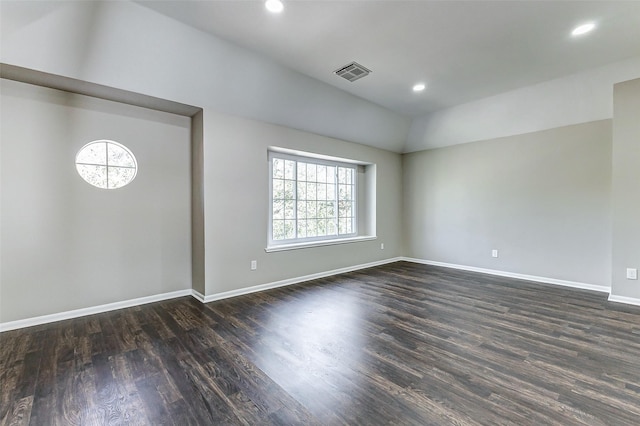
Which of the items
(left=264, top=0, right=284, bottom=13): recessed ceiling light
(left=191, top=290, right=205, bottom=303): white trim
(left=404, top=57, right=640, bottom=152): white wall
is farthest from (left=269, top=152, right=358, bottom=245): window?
(left=264, top=0, right=284, bottom=13): recessed ceiling light

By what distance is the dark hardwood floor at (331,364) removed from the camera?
165 cm

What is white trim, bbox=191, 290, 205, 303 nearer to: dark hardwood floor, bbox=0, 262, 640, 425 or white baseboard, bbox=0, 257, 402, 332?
white baseboard, bbox=0, 257, 402, 332

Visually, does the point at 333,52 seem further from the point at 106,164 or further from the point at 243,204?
the point at 106,164

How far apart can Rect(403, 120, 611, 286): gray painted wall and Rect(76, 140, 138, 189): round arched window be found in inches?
208

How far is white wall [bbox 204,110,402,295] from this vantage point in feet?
11.9

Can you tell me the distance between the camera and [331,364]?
7.05ft

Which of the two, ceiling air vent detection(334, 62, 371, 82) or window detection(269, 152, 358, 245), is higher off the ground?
ceiling air vent detection(334, 62, 371, 82)

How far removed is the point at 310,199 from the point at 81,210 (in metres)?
3.16

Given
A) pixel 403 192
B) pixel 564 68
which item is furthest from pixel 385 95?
pixel 403 192

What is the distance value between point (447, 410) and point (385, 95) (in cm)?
406

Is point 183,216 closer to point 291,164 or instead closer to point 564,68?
point 291,164

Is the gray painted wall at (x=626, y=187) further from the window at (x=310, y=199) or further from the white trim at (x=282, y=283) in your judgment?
the window at (x=310, y=199)

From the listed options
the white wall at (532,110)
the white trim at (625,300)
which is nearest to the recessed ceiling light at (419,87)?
the white wall at (532,110)

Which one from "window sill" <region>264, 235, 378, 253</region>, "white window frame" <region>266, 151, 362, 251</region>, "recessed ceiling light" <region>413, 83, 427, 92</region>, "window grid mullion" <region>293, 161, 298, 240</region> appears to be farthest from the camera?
"window grid mullion" <region>293, 161, 298, 240</region>
